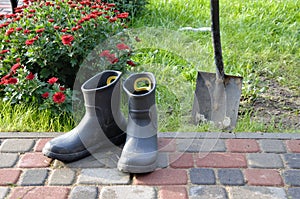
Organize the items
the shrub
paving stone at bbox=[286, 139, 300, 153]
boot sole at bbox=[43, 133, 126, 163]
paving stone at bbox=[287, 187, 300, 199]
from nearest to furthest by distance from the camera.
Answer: paving stone at bbox=[287, 187, 300, 199] → boot sole at bbox=[43, 133, 126, 163] → paving stone at bbox=[286, 139, 300, 153] → the shrub

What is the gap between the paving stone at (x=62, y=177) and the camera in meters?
2.12

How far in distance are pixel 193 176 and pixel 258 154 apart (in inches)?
15.6

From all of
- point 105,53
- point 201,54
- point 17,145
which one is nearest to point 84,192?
point 17,145

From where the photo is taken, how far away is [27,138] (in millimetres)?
2498

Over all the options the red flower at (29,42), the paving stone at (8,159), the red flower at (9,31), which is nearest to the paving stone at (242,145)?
the paving stone at (8,159)

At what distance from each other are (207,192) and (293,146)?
63 cm

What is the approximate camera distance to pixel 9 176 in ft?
7.12

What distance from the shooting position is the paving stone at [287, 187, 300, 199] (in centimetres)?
202

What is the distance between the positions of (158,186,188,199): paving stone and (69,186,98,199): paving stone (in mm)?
287

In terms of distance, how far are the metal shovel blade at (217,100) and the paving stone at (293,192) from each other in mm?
599

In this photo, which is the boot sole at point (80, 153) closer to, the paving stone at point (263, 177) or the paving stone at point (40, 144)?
the paving stone at point (40, 144)

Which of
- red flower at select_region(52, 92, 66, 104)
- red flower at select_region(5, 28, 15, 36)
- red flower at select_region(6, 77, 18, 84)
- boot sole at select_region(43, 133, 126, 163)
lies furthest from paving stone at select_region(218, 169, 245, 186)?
red flower at select_region(5, 28, 15, 36)

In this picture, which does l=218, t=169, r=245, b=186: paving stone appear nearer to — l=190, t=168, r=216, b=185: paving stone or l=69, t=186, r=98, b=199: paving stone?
l=190, t=168, r=216, b=185: paving stone

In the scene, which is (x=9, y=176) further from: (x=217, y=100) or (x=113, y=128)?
(x=217, y=100)
